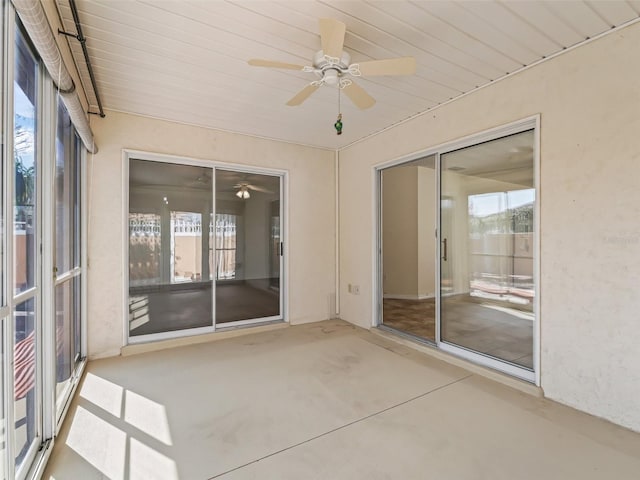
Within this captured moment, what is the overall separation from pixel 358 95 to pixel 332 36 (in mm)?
669

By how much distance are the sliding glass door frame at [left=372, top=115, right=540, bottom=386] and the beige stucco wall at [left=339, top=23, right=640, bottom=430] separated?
2.1 inches

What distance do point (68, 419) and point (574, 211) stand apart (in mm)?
4113

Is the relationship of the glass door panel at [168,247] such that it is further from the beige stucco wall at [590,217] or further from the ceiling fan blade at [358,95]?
the beige stucco wall at [590,217]

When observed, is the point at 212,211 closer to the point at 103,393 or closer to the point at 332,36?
the point at 103,393

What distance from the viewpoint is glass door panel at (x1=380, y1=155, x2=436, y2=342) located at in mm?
6363

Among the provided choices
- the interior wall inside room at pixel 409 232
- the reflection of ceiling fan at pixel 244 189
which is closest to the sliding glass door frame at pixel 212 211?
the reflection of ceiling fan at pixel 244 189

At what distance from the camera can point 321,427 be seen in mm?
2193

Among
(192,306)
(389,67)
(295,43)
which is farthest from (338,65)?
(192,306)

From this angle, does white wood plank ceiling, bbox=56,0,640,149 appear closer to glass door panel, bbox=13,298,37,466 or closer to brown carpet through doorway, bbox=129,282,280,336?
glass door panel, bbox=13,298,37,466

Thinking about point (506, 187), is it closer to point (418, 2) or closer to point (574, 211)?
point (574, 211)

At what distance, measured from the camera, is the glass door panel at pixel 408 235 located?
6.36 m

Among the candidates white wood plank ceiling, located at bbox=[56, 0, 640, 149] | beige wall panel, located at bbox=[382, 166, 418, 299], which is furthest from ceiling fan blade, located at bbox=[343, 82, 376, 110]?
beige wall panel, located at bbox=[382, 166, 418, 299]

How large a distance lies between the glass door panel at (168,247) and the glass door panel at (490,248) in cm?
299

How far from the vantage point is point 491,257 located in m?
3.09
